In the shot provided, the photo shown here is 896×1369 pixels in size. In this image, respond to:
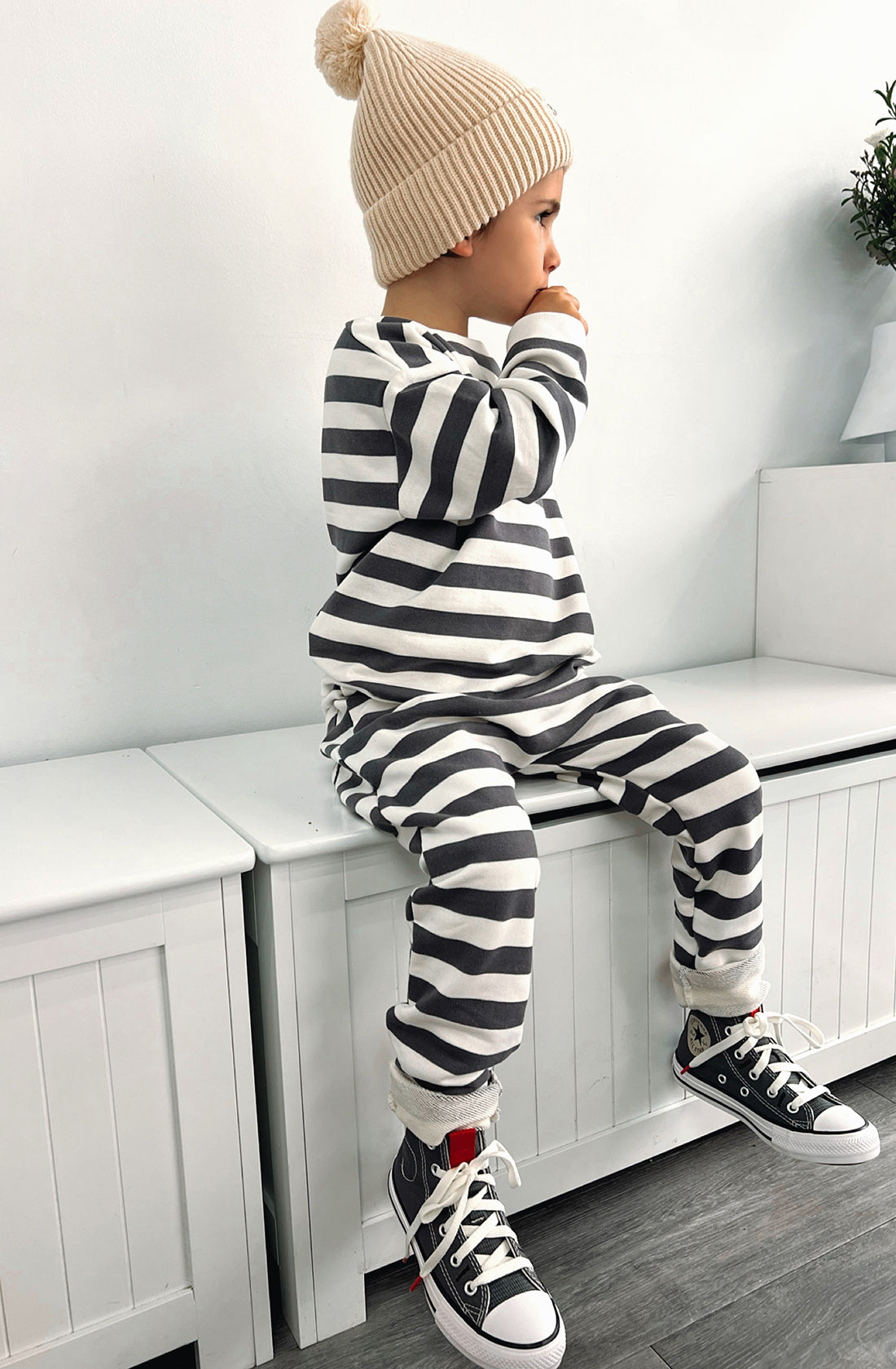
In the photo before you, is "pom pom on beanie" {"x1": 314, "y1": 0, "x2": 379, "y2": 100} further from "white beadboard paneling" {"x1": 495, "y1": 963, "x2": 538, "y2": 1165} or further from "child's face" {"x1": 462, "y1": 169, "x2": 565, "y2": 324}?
"white beadboard paneling" {"x1": 495, "y1": 963, "x2": 538, "y2": 1165}

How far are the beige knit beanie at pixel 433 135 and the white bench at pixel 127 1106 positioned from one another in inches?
20.9

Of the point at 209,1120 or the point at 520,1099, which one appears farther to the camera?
the point at 520,1099

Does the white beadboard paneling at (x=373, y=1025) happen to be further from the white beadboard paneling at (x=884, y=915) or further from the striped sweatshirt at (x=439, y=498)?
the white beadboard paneling at (x=884, y=915)

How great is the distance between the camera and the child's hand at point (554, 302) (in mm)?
879

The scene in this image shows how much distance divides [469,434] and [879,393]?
936mm

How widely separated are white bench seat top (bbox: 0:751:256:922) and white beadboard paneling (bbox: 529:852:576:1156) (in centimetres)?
27

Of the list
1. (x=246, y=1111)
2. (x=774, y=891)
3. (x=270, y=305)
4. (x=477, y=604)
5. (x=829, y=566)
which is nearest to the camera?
(x=246, y=1111)

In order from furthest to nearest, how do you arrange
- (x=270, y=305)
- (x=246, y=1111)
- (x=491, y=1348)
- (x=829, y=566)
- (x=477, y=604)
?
(x=829, y=566) → (x=270, y=305) → (x=477, y=604) → (x=246, y=1111) → (x=491, y=1348)

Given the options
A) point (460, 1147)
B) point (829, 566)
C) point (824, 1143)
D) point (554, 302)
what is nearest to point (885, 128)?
point (829, 566)

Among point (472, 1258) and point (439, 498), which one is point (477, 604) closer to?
point (439, 498)

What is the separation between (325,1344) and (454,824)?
1.42ft

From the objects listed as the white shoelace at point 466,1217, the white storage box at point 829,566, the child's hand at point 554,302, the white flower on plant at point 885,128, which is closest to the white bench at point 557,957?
the white shoelace at point 466,1217

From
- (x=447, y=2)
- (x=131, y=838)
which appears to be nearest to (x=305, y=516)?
(x=131, y=838)

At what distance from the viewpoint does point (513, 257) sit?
862 millimetres
